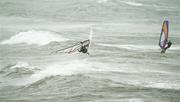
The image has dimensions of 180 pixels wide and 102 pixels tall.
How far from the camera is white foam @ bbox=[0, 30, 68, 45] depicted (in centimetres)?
2078

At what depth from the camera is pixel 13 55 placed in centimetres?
1783

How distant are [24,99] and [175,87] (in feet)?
18.3

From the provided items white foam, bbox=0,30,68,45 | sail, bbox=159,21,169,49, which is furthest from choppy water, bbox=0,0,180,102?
sail, bbox=159,21,169,49

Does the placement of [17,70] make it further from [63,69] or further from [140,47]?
[140,47]

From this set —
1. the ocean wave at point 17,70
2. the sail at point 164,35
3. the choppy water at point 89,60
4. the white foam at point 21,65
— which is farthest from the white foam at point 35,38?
the sail at point 164,35

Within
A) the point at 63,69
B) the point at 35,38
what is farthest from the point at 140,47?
the point at 35,38

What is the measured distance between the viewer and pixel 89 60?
16.3m

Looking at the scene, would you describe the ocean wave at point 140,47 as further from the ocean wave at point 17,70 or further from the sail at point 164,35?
the ocean wave at point 17,70

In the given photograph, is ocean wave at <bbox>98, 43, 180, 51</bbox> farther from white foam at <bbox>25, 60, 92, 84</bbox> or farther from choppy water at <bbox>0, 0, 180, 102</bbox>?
white foam at <bbox>25, 60, 92, 84</bbox>

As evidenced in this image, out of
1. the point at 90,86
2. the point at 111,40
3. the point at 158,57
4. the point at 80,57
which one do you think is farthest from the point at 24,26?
the point at 90,86

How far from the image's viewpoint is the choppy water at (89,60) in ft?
40.6

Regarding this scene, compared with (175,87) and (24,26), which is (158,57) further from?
(24,26)

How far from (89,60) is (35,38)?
6.36 m

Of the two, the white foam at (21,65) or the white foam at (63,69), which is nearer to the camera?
the white foam at (63,69)
